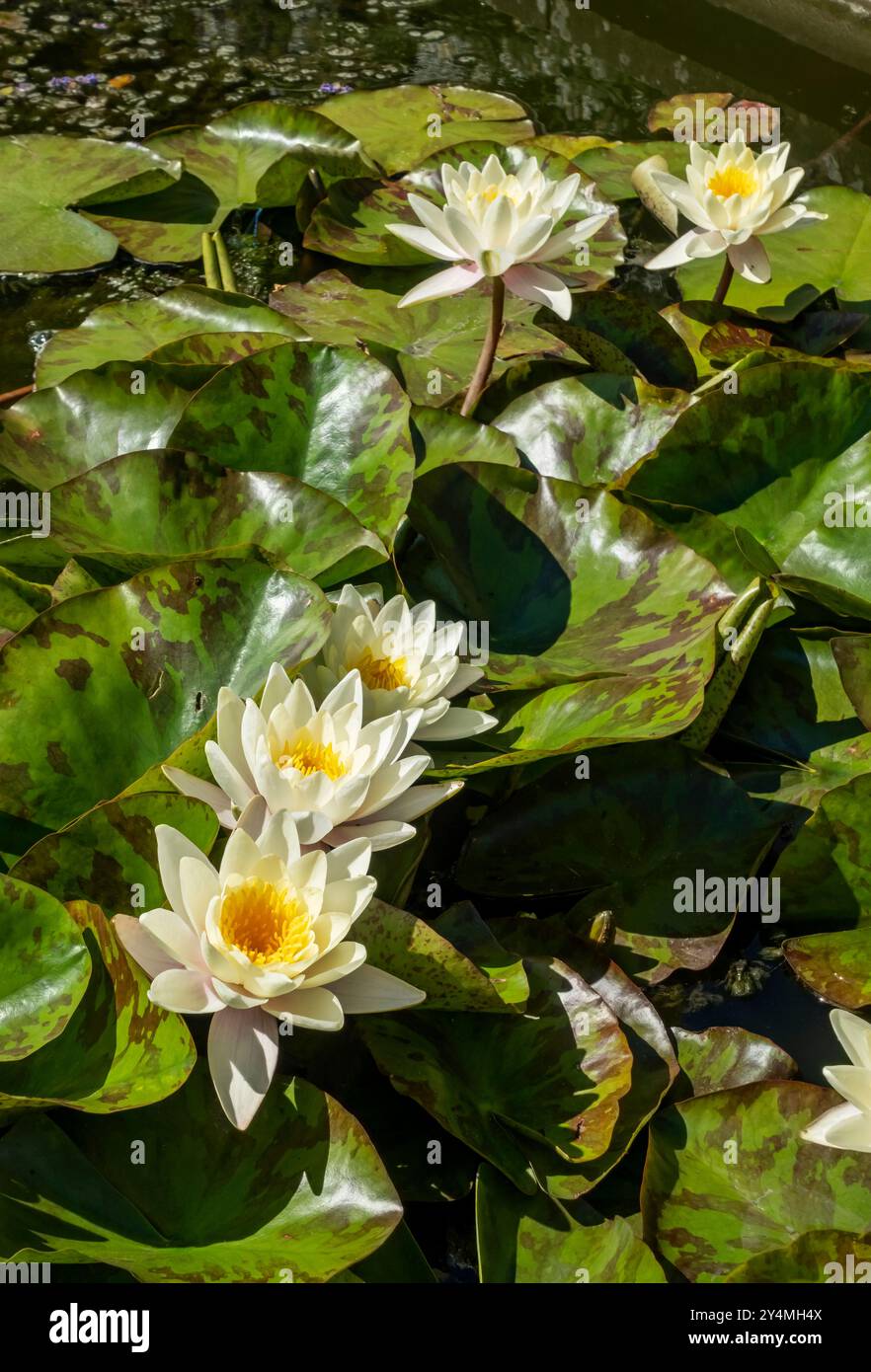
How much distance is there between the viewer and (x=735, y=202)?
2.44 meters

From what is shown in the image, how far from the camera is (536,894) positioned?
5.93 ft

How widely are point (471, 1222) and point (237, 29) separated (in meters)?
3.68

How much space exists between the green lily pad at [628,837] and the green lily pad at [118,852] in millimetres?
489

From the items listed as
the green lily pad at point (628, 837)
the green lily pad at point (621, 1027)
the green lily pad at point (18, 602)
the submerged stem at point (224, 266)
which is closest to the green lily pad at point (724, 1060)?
the green lily pad at point (621, 1027)

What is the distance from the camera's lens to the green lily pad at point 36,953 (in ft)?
4.40

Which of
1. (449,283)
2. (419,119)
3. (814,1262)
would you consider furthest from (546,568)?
(419,119)

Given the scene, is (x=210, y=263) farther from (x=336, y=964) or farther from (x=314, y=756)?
(x=336, y=964)

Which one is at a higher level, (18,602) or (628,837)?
(18,602)

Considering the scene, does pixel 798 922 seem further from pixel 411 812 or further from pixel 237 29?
pixel 237 29

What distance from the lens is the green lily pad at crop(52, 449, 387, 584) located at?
1.85 metres

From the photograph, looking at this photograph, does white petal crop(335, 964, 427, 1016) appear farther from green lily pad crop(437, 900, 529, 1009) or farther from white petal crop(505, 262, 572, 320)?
white petal crop(505, 262, 572, 320)

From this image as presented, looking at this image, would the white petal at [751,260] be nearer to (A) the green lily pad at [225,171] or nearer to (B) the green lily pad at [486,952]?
(A) the green lily pad at [225,171]

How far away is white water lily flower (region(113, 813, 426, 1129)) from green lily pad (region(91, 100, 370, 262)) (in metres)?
2.11

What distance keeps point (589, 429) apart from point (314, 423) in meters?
0.50
